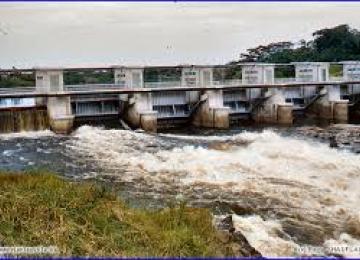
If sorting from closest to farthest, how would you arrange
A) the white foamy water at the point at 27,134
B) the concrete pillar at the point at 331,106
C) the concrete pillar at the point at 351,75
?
Answer: the white foamy water at the point at 27,134, the concrete pillar at the point at 331,106, the concrete pillar at the point at 351,75

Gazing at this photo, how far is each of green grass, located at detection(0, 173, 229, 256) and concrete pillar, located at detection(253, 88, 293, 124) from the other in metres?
A: 20.4

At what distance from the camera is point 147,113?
2511 centimetres

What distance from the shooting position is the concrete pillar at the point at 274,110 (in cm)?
2916

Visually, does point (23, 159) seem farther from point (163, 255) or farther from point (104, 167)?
point (163, 255)

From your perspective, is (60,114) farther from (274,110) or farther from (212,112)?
(274,110)

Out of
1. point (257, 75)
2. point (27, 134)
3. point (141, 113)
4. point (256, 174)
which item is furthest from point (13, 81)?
point (256, 174)

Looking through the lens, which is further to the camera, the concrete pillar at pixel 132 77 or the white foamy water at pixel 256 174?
the concrete pillar at pixel 132 77

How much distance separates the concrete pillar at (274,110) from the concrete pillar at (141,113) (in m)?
7.16

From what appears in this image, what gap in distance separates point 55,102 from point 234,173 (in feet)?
36.8

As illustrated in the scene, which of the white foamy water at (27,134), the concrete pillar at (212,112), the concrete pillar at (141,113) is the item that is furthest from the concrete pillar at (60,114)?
the concrete pillar at (212,112)

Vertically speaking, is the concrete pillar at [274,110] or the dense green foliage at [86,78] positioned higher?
the dense green foliage at [86,78]

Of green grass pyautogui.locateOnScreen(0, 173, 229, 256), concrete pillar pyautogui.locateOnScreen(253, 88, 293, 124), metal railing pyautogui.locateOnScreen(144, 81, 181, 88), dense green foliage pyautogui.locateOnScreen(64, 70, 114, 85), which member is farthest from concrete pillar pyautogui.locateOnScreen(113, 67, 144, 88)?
green grass pyautogui.locateOnScreen(0, 173, 229, 256)

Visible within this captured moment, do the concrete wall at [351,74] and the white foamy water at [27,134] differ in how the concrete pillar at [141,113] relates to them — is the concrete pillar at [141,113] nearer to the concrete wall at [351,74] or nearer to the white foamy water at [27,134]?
the white foamy water at [27,134]

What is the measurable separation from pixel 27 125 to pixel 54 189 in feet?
46.9
